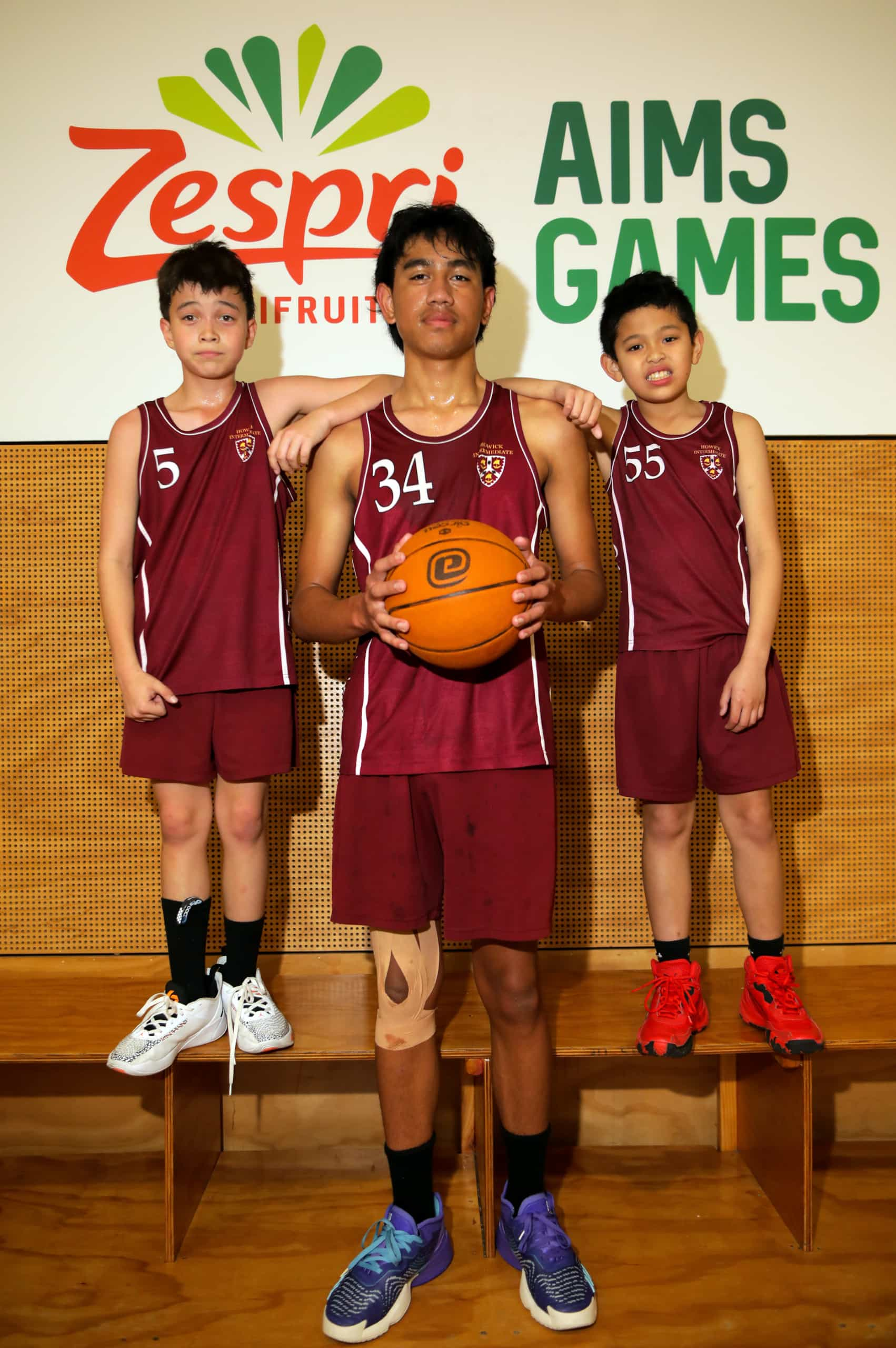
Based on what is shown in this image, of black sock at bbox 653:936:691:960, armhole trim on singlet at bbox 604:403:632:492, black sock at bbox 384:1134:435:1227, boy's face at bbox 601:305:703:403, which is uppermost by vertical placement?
boy's face at bbox 601:305:703:403

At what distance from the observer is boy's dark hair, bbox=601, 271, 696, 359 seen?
7.51ft

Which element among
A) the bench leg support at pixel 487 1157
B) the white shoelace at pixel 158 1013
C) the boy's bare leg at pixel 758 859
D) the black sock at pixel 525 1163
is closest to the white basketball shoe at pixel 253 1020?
the white shoelace at pixel 158 1013

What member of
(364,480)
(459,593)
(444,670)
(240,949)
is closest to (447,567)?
(459,593)

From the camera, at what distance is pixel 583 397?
2123mm

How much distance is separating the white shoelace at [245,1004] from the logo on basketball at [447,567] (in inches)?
45.5

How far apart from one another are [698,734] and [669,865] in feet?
1.03

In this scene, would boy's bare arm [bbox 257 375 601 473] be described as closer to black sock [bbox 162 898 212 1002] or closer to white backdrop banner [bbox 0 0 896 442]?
white backdrop banner [bbox 0 0 896 442]

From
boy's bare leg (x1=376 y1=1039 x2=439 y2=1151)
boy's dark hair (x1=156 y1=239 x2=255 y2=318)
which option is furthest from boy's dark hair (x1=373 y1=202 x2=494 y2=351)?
boy's bare leg (x1=376 y1=1039 x2=439 y2=1151)

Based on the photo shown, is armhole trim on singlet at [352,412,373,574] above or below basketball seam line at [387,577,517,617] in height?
above

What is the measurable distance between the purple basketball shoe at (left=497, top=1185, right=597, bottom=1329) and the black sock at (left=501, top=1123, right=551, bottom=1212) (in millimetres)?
17

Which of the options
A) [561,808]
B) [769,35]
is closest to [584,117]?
[769,35]

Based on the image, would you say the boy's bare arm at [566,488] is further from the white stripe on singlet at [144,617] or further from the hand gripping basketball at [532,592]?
the white stripe on singlet at [144,617]

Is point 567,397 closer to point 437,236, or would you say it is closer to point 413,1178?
point 437,236

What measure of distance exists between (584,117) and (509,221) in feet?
1.15
